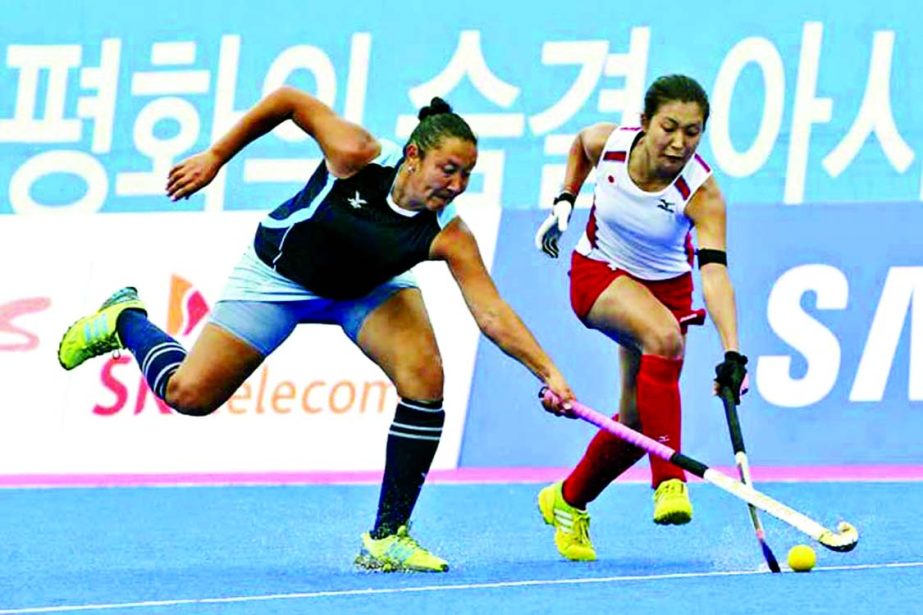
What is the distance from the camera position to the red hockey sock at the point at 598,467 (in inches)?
314

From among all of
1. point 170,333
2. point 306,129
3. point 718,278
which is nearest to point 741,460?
point 718,278

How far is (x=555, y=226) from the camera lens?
7.88 m

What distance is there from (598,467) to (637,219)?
85 centimetres

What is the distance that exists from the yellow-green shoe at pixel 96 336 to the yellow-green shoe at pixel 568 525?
5.19ft

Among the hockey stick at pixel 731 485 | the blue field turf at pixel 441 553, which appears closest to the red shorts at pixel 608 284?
the hockey stick at pixel 731 485

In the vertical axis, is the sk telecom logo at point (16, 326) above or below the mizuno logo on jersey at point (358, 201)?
below

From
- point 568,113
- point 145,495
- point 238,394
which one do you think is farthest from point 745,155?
point 145,495

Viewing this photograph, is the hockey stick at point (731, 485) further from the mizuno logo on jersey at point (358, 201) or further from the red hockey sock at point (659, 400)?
the mizuno logo on jersey at point (358, 201)

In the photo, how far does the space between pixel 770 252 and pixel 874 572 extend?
430 centimetres

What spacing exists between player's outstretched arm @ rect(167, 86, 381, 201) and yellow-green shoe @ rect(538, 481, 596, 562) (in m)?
1.44

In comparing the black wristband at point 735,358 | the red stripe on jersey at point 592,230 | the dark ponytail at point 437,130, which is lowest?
the black wristband at point 735,358

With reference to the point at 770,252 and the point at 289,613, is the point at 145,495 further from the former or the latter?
the point at 289,613

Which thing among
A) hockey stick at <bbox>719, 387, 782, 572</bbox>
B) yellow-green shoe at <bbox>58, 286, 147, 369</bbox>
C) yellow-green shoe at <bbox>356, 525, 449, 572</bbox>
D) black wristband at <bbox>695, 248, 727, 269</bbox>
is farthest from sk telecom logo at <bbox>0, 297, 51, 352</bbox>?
hockey stick at <bbox>719, 387, 782, 572</bbox>

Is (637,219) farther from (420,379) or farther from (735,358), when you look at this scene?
(420,379)
